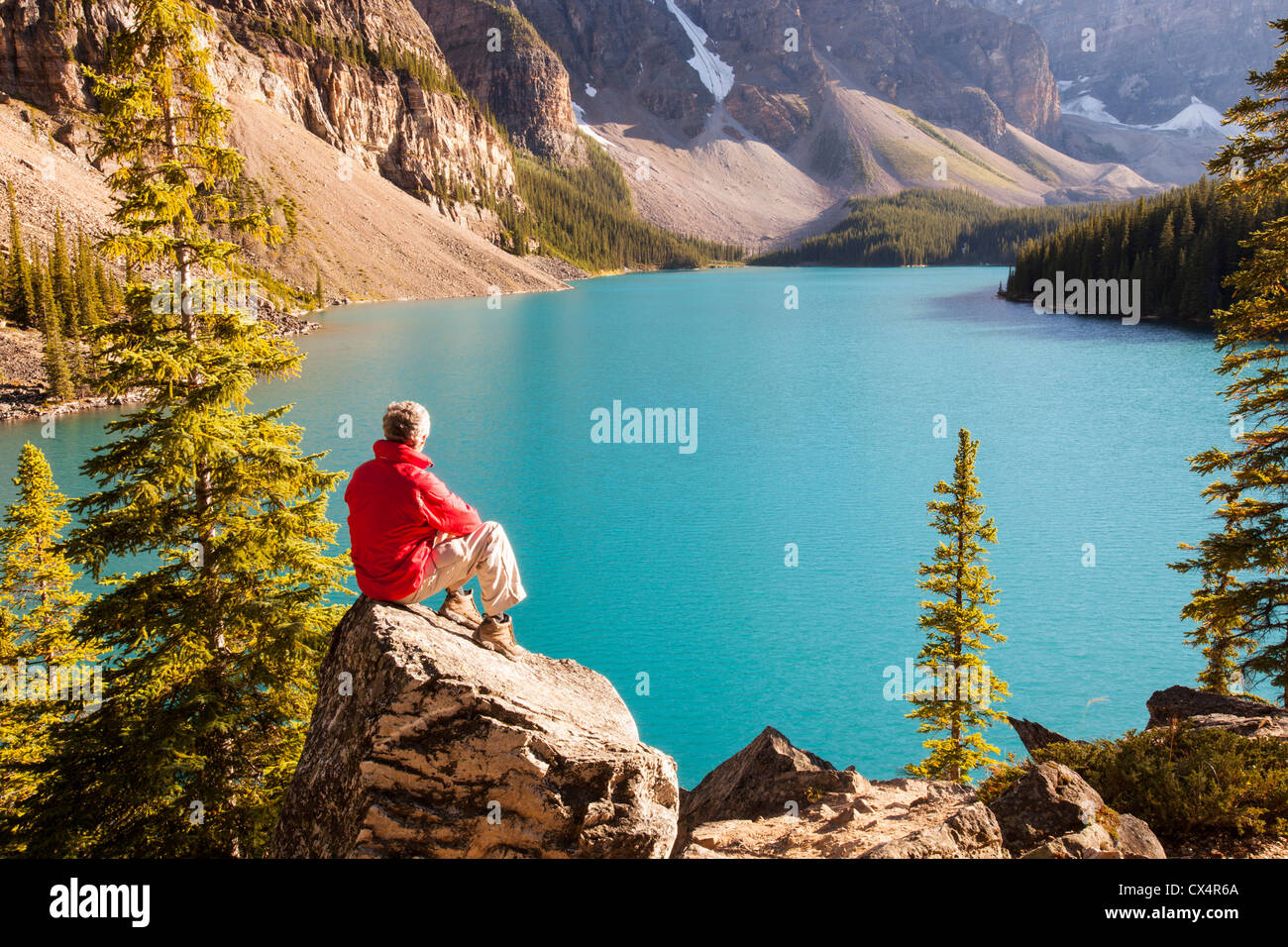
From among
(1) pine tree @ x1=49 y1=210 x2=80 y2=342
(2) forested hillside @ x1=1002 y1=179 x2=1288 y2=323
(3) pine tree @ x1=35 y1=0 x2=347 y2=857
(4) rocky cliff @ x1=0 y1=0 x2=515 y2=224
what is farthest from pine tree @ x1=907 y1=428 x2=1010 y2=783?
(4) rocky cliff @ x1=0 y1=0 x2=515 y2=224

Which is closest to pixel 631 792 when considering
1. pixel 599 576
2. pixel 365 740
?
pixel 365 740

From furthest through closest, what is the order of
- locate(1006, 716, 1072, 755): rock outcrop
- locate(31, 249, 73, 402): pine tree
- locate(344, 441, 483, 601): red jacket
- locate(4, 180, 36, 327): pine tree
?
locate(4, 180, 36, 327): pine tree, locate(31, 249, 73, 402): pine tree, locate(1006, 716, 1072, 755): rock outcrop, locate(344, 441, 483, 601): red jacket

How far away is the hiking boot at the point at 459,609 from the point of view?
7.86 metres

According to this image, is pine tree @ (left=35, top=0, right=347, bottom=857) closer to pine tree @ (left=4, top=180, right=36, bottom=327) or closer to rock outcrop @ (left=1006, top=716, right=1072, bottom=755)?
rock outcrop @ (left=1006, top=716, right=1072, bottom=755)

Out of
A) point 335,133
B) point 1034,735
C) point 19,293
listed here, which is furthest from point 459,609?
point 335,133

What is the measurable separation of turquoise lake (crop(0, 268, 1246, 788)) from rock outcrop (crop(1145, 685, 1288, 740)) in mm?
6151

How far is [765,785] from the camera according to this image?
40.9 feet

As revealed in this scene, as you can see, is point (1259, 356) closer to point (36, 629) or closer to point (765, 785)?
point (765, 785)

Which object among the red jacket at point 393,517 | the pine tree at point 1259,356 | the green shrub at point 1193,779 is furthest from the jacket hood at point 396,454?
the pine tree at point 1259,356

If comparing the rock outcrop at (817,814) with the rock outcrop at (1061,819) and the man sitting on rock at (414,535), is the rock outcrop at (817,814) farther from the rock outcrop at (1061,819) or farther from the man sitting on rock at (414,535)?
the man sitting on rock at (414,535)

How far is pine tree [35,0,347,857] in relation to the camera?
10.2 metres

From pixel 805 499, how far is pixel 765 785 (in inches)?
1070
